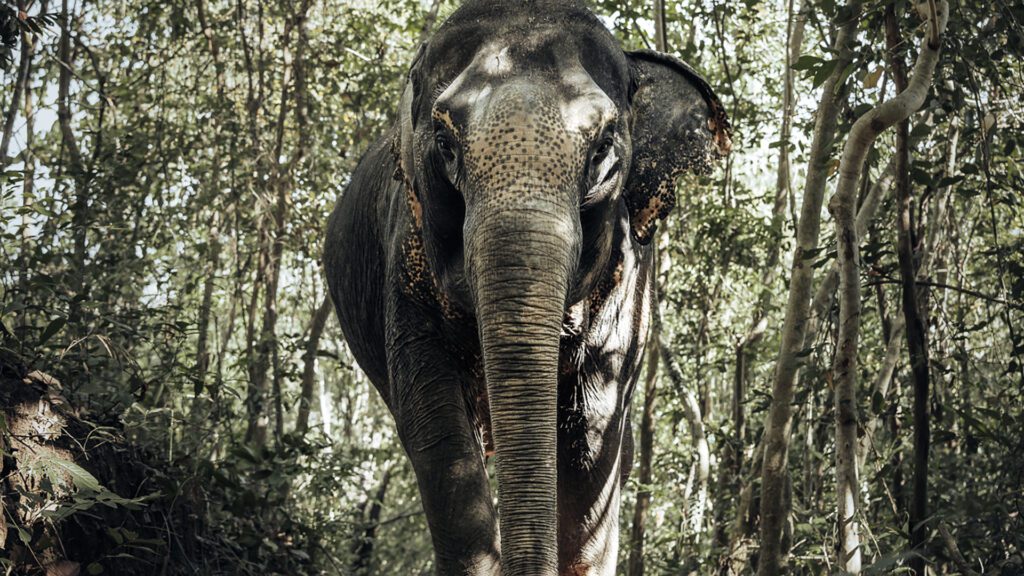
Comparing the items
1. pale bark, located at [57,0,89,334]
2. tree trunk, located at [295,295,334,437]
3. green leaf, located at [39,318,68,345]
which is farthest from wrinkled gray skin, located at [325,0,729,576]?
tree trunk, located at [295,295,334,437]

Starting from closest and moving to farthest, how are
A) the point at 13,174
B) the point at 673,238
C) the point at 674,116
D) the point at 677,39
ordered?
the point at 674,116 → the point at 13,174 → the point at 677,39 → the point at 673,238

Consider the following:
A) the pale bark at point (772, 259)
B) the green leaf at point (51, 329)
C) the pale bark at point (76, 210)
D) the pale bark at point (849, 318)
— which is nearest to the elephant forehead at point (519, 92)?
the pale bark at point (849, 318)

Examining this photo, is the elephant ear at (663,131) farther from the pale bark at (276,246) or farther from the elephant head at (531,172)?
the pale bark at (276,246)

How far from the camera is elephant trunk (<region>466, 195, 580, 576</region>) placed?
3.42 meters

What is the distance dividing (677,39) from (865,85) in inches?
187

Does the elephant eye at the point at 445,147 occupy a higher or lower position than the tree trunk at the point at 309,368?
lower

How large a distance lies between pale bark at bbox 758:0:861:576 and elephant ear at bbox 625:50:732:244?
0.91 metres

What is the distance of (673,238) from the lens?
10461 millimetres

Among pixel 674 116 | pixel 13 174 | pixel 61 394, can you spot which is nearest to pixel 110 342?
pixel 61 394

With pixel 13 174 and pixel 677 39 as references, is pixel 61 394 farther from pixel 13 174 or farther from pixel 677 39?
pixel 677 39

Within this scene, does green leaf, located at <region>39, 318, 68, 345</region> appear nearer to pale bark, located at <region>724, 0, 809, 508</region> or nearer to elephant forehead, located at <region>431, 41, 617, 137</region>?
elephant forehead, located at <region>431, 41, 617, 137</region>

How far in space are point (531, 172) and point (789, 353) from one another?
216 cm

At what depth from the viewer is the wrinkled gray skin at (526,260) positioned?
3.45 metres

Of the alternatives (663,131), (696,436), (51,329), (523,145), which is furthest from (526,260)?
(696,436)
